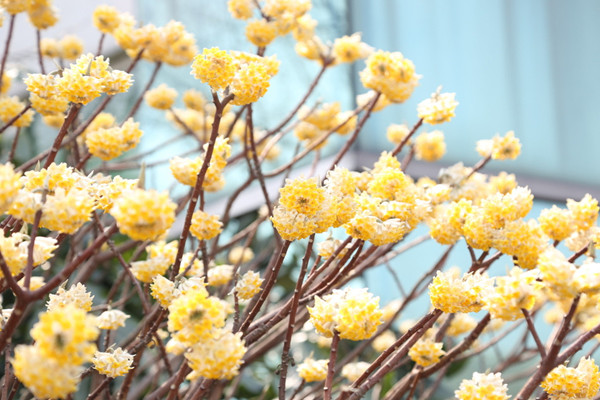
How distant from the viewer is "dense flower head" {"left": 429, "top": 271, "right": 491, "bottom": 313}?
380 mm

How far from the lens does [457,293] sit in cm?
38

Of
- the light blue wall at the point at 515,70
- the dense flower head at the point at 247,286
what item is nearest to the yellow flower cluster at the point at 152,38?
the dense flower head at the point at 247,286

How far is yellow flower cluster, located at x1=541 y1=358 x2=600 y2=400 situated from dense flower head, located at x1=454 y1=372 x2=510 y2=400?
3 centimetres

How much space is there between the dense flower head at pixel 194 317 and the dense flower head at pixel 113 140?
217 mm

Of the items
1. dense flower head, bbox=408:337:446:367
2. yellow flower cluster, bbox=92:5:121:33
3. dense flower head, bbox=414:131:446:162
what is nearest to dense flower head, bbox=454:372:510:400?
dense flower head, bbox=408:337:446:367

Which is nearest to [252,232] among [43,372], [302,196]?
[302,196]

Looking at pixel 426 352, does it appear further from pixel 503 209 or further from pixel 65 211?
pixel 65 211

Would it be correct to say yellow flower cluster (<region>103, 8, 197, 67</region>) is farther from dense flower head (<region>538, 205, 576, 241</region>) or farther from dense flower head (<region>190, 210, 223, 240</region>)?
dense flower head (<region>538, 205, 576, 241</region>)

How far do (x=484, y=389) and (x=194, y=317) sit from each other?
7.0 inches

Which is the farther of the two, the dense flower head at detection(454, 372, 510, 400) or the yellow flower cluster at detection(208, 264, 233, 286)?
the yellow flower cluster at detection(208, 264, 233, 286)

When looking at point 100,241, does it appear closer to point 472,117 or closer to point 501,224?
point 501,224

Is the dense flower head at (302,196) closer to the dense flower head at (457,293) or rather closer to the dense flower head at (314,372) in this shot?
the dense flower head at (457,293)

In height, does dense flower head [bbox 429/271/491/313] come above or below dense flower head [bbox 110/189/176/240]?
below

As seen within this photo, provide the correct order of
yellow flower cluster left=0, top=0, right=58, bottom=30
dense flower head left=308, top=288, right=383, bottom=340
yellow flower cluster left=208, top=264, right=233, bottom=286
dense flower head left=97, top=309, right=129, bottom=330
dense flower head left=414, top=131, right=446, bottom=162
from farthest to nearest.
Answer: dense flower head left=414, top=131, right=446, bottom=162 < yellow flower cluster left=0, top=0, right=58, bottom=30 < yellow flower cluster left=208, top=264, right=233, bottom=286 < dense flower head left=97, top=309, right=129, bottom=330 < dense flower head left=308, top=288, right=383, bottom=340
